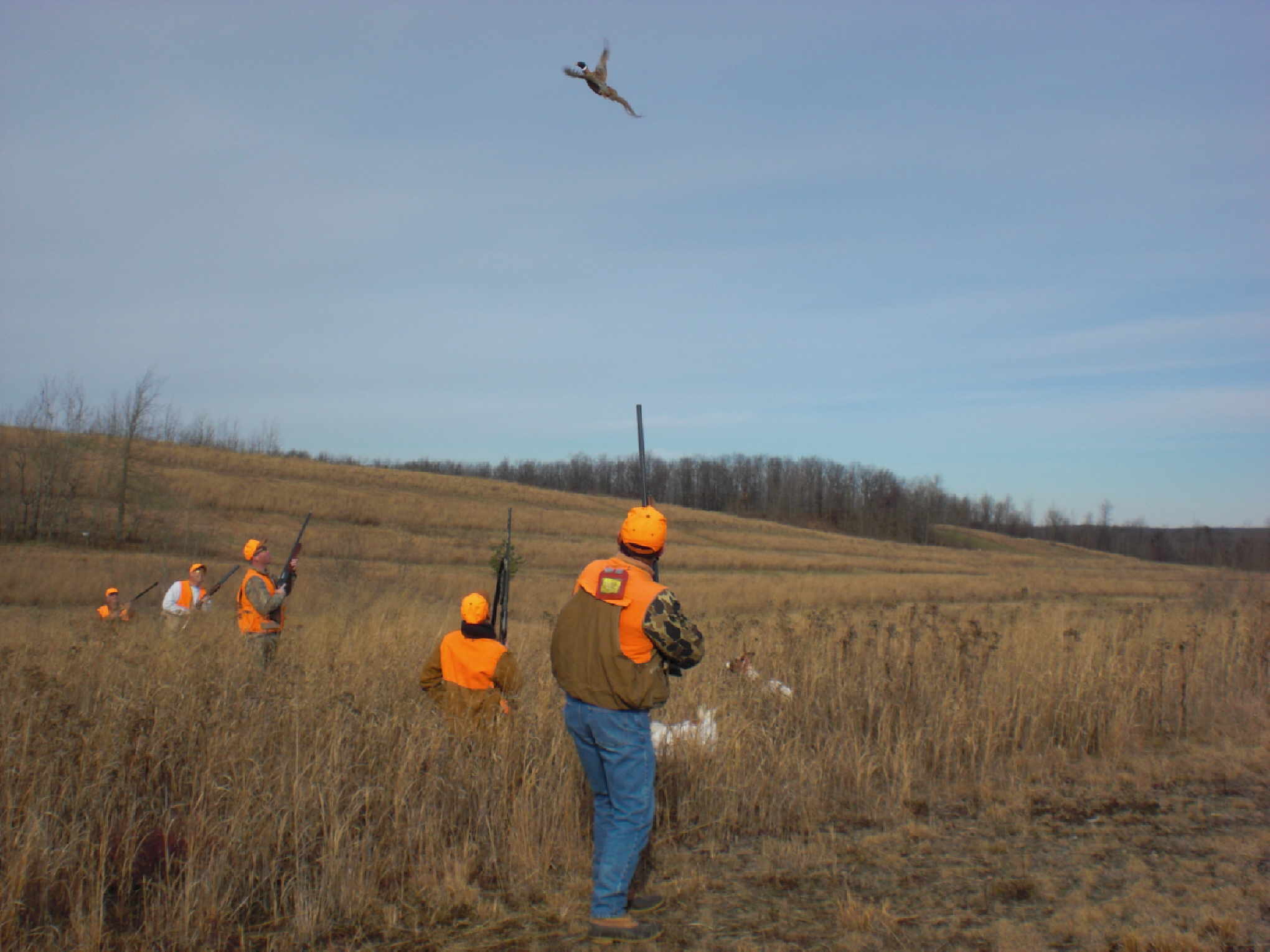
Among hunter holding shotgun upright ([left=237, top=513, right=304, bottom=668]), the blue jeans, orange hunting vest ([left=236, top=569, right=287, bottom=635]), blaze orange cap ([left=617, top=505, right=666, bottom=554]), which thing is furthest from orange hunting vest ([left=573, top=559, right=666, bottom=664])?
orange hunting vest ([left=236, top=569, right=287, bottom=635])

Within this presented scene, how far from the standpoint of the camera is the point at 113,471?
→ 3888 cm

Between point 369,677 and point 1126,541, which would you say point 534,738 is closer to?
point 369,677

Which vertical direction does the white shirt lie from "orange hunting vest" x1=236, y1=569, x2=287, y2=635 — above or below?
below

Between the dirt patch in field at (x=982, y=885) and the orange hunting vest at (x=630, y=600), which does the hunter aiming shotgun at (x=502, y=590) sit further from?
the orange hunting vest at (x=630, y=600)

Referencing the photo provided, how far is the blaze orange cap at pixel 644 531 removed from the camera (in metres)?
3.96

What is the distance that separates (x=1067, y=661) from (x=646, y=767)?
19.6 feet

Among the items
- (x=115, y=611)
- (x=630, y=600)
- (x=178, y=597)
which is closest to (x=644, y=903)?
(x=630, y=600)

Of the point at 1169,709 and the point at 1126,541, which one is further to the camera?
the point at 1126,541

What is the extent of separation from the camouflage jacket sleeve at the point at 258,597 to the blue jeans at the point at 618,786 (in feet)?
20.0

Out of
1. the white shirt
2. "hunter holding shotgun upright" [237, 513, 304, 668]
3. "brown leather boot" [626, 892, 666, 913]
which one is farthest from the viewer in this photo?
the white shirt

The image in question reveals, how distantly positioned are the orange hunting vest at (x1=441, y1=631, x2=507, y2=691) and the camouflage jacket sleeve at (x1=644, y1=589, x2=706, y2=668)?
225 centimetres

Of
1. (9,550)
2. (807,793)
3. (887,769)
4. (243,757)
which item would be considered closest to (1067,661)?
(887,769)

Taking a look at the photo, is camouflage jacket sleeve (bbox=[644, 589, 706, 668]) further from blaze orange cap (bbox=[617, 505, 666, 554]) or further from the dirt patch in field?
the dirt patch in field

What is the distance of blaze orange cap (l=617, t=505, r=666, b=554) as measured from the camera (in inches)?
156
